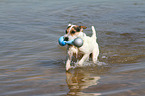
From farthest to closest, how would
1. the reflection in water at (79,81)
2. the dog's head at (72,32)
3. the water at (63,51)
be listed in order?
the dog's head at (72,32) < the water at (63,51) < the reflection in water at (79,81)

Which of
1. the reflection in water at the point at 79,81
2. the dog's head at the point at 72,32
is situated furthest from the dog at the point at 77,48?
the reflection in water at the point at 79,81

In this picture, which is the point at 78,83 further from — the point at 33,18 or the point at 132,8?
the point at 132,8

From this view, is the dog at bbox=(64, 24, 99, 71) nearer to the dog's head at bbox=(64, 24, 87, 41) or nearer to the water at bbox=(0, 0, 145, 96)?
the dog's head at bbox=(64, 24, 87, 41)

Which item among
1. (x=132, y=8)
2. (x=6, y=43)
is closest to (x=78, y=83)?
(x=6, y=43)

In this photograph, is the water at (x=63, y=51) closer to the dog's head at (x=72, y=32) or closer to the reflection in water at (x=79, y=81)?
the reflection in water at (x=79, y=81)

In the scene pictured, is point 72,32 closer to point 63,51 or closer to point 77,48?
point 77,48

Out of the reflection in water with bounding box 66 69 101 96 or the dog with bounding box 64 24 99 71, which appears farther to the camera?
the dog with bounding box 64 24 99 71

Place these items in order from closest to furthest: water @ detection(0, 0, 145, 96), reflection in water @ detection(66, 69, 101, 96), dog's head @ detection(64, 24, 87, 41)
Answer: reflection in water @ detection(66, 69, 101, 96), water @ detection(0, 0, 145, 96), dog's head @ detection(64, 24, 87, 41)

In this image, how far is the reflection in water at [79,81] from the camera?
15.7ft

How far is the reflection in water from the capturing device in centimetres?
478

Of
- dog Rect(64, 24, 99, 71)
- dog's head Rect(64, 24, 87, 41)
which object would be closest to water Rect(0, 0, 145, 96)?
dog Rect(64, 24, 99, 71)

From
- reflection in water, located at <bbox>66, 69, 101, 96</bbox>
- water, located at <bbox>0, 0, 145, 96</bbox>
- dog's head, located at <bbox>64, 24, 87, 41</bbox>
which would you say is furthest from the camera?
dog's head, located at <bbox>64, 24, 87, 41</bbox>

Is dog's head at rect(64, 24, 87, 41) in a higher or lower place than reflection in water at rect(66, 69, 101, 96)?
higher

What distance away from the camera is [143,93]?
452cm
